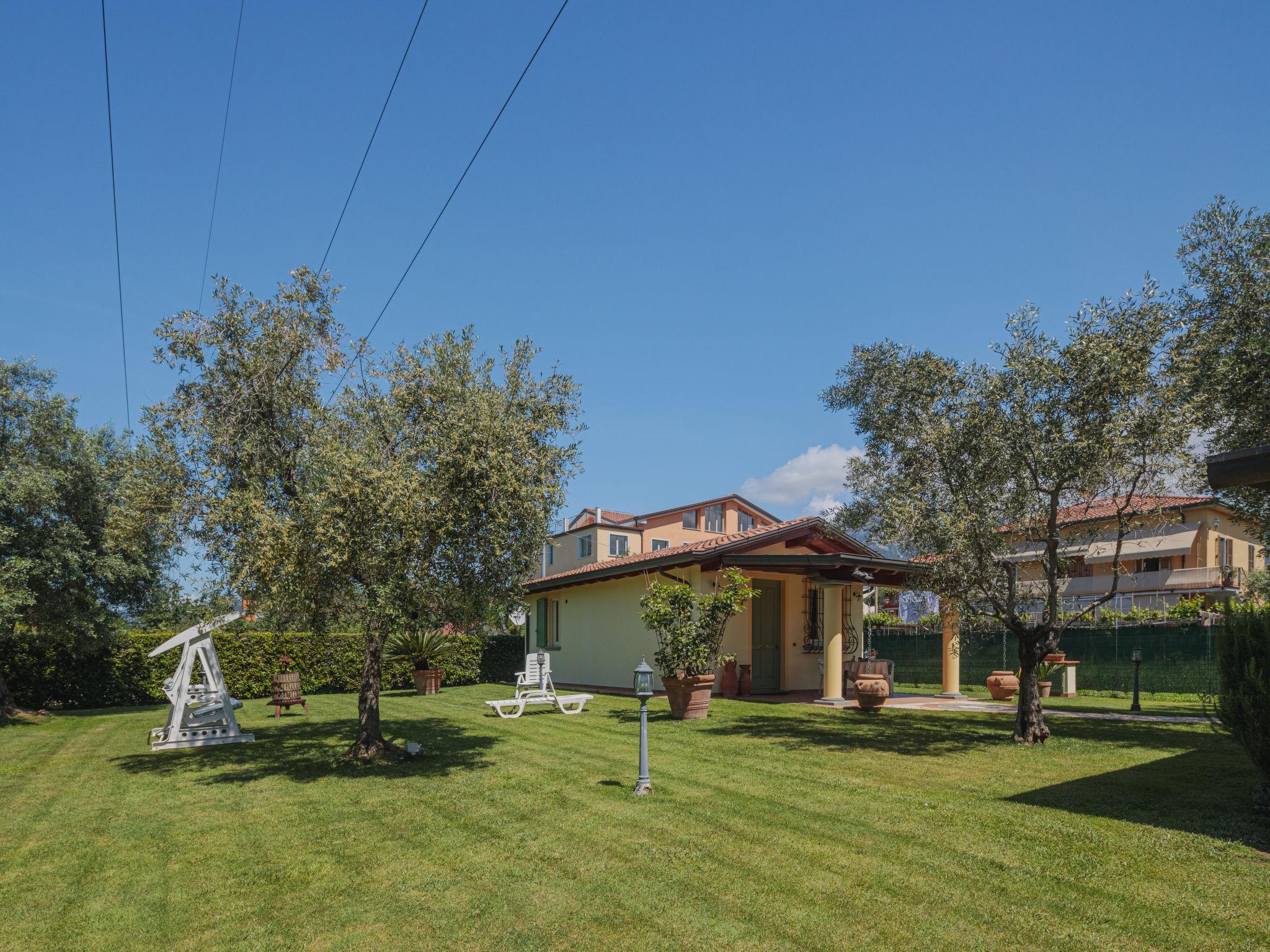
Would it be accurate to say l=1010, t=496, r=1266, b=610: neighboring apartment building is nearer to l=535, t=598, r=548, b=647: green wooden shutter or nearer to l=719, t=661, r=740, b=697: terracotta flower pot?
l=719, t=661, r=740, b=697: terracotta flower pot

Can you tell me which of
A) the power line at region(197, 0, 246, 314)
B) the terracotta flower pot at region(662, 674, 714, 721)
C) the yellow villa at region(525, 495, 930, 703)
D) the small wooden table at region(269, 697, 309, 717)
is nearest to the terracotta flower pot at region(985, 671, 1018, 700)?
the yellow villa at region(525, 495, 930, 703)

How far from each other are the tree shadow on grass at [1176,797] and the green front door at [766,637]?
9454 millimetres

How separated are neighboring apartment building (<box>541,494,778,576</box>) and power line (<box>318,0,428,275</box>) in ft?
83.6

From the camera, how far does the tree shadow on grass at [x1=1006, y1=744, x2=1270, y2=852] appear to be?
20.1 feet

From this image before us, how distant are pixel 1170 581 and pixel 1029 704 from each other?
30.6 meters

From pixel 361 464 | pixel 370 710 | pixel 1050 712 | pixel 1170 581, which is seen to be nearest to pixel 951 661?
pixel 1050 712

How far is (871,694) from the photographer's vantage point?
14227 millimetres

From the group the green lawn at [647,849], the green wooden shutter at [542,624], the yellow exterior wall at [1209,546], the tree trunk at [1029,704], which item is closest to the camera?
the green lawn at [647,849]

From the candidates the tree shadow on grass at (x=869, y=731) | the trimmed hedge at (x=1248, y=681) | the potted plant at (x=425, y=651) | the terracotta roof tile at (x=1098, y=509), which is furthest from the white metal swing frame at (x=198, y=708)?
the terracotta roof tile at (x=1098, y=509)

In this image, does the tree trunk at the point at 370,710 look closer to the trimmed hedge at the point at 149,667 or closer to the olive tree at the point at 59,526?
the trimmed hedge at the point at 149,667

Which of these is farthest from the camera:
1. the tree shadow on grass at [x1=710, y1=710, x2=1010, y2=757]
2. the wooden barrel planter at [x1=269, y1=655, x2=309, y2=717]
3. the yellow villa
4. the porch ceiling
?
the yellow villa

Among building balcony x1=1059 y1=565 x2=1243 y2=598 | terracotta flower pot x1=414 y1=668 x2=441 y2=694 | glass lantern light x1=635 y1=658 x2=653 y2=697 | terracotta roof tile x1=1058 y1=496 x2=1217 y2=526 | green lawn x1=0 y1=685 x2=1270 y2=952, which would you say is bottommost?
terracotta flower pot x1=414 y1=668 x2=441 y2=694

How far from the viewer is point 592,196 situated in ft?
35.9

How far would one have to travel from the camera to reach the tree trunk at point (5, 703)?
15.1m
